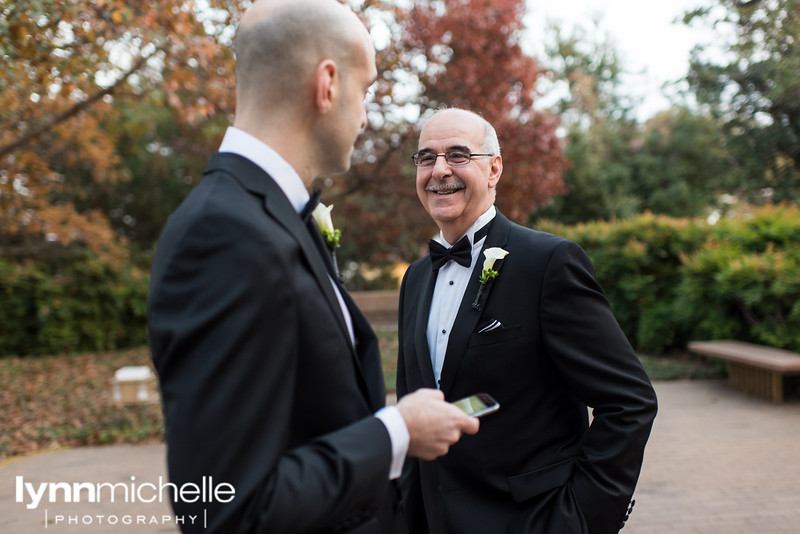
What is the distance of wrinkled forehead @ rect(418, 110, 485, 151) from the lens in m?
2.50

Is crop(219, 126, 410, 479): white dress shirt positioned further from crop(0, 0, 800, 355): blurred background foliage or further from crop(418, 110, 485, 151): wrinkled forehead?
crop(0, 0, 800, 355): blurred background foliage

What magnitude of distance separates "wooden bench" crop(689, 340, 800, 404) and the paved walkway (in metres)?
0.29

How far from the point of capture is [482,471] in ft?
6.87

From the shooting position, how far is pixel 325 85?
133 cm

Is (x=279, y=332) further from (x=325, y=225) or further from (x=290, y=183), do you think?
(x=325, y=225)

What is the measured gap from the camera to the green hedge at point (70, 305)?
12883 millimetres

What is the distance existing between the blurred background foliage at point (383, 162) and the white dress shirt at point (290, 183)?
5.72 meters

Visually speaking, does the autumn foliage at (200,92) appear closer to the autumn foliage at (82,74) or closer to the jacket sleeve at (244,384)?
the autumn foliage at (82,74)

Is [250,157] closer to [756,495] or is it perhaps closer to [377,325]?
[756,495]

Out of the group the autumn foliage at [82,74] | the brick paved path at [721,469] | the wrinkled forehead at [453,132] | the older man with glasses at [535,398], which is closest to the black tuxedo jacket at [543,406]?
the older man with glasses at [535,398]

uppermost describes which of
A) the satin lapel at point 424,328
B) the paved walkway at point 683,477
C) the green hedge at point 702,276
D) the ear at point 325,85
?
the ear at point 325,85

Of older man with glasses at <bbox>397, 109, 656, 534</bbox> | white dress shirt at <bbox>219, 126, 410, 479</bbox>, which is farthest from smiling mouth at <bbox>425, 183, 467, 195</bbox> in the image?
white dress shirt at <bbox>219, 126, 410, 479</bbox>

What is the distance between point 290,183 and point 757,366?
869cm

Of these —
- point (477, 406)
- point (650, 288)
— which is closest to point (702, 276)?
point (650, 288)
